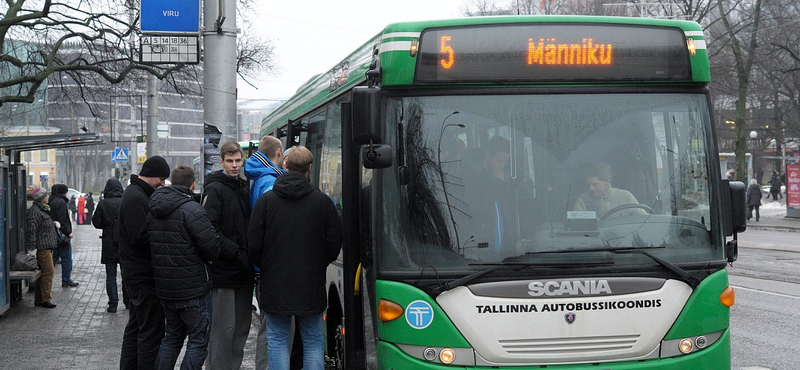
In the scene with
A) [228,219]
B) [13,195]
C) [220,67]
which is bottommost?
[228,219]

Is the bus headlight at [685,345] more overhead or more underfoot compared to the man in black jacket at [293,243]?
more underfoot

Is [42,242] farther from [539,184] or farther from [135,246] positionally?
[539,184]

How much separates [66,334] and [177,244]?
482cm

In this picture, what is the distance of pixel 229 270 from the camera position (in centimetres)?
645

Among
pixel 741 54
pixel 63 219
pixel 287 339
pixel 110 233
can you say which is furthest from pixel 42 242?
pixel 741 54

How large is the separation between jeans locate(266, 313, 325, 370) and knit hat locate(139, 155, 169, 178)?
6.14 ft

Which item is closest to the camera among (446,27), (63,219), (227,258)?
(446,27)

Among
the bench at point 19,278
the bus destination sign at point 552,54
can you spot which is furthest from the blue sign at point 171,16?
the bench at point 19,278

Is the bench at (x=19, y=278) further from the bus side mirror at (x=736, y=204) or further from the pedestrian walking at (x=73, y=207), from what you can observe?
the pedestrian walking at (x=73, y=207)

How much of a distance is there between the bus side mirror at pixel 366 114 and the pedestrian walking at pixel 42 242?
8.85 meters

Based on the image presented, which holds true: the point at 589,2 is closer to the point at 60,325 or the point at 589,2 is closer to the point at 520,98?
the point at 60,325

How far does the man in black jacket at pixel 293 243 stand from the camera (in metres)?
5.72

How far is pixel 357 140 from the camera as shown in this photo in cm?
492

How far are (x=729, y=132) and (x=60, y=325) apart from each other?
4841 cm
